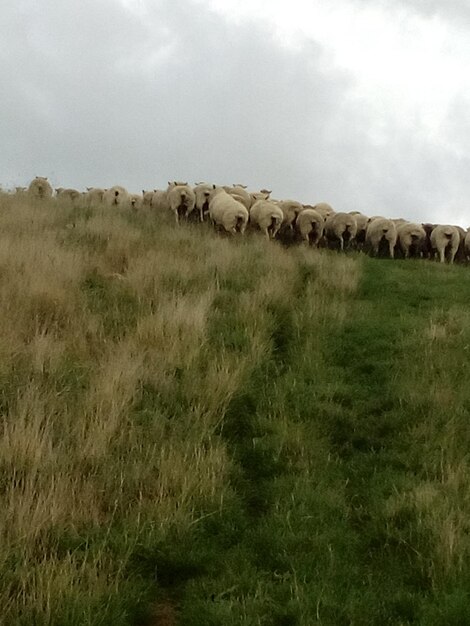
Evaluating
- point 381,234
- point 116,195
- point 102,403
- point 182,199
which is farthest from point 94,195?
point 102,403

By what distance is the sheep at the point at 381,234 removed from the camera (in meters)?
20.0

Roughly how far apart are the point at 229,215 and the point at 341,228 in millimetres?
3916

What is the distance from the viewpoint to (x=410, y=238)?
Result: 20.3 metres

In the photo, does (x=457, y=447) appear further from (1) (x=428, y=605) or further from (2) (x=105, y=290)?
(2) (x=105, y=290)

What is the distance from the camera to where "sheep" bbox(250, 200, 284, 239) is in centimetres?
1841

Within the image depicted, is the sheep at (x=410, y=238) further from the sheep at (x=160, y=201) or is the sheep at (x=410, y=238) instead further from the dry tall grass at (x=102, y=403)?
the dry tall grass at (x=102, y=403)

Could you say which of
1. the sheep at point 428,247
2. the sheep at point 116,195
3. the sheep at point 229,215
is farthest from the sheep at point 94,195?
the sheep at point 428,247

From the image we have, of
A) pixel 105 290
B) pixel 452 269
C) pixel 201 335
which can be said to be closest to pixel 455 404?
pixel 201 335

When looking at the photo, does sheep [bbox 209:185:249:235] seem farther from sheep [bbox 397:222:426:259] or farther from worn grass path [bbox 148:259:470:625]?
worn grass path [bbox 148:259:470:625]

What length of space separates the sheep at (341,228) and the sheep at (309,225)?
53cm

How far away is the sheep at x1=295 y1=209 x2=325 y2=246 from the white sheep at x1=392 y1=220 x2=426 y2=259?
235 centimetres

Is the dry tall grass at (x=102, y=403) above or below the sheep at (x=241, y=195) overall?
below

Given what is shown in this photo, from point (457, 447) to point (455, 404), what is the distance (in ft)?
3.13

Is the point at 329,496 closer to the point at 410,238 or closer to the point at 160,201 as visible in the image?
the point at 410,238
